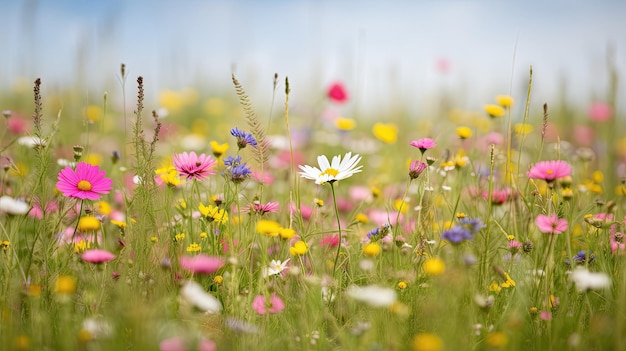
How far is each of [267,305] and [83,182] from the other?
21.8 inches

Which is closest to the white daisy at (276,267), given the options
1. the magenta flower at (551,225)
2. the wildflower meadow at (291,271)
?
the wildflower meadow at (291,271)

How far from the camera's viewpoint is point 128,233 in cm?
141

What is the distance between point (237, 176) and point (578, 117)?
474 centimetres

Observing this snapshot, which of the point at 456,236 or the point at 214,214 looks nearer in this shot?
the point at 456,236

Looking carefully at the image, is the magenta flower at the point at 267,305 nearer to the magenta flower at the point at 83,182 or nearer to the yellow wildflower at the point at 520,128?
the magenta flower at the point at 83,182

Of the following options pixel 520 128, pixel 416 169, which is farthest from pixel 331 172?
pixel 520 128

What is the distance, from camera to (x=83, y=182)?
4.73 feet

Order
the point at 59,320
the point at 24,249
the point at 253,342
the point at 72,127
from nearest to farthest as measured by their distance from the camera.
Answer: the point at 253,342
the point at 59,320
the point at 24,249
the point at 72,127

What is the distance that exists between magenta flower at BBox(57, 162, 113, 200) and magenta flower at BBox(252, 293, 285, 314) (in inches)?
19.0

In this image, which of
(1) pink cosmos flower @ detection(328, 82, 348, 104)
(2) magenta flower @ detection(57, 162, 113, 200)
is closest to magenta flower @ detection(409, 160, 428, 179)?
(2) magenta flower @ detection(57, 162, 113, 200)

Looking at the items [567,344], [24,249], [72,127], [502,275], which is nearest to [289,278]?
[502,275]

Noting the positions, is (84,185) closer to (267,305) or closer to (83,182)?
(83,182)

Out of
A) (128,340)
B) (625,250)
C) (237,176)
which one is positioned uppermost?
(237,176)

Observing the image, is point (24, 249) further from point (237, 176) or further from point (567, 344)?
point (567, 344)
